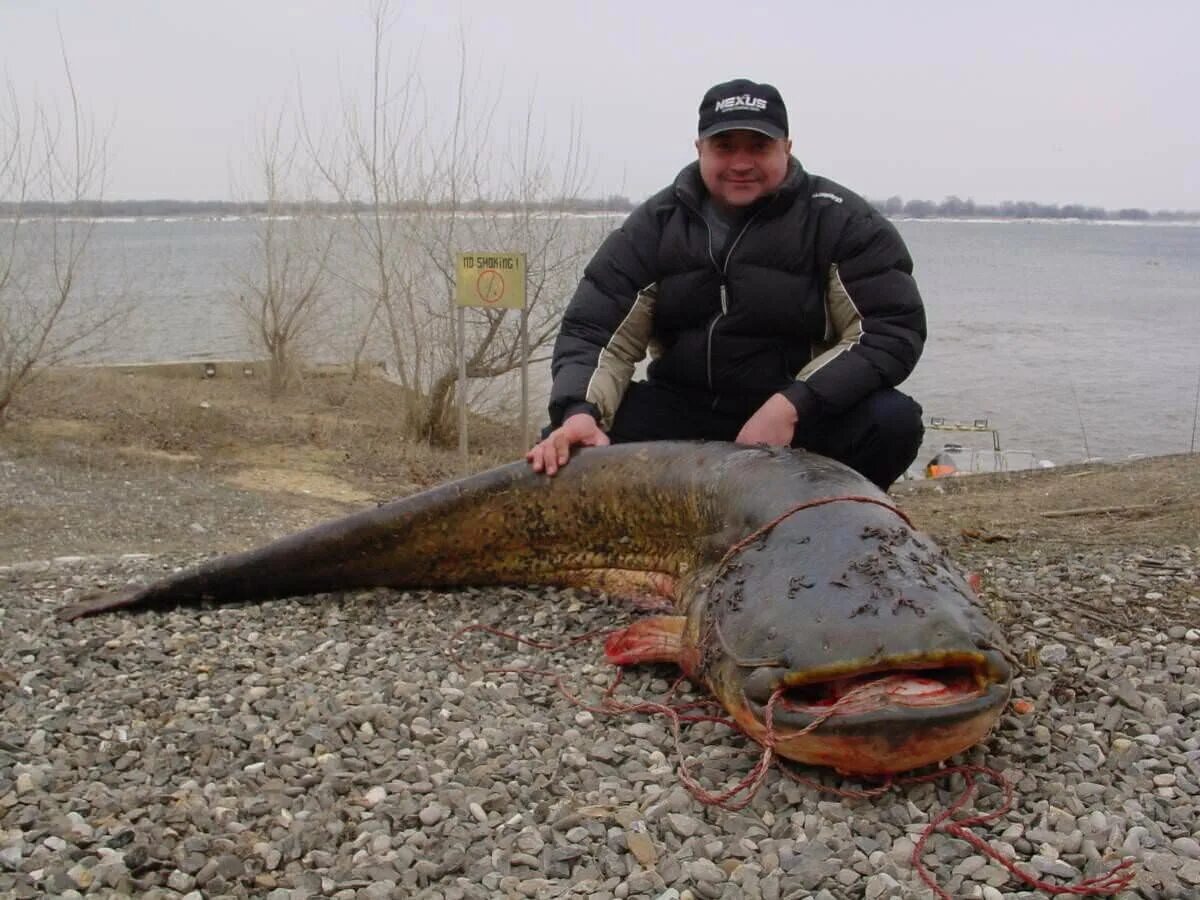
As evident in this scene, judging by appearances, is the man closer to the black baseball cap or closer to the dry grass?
the black baseball cap

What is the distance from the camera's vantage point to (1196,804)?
2.72m

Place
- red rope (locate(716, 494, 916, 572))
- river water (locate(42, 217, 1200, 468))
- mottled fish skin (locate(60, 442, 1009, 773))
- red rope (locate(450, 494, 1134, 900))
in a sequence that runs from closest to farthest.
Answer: red rope (locate(450, 494, 1134, 900)), mottled fish skin (locate(60, 442, 1009, 773)), red rope (locate(716, 494, 916, 572)), river water (locate(42, 217, 1200, 468))

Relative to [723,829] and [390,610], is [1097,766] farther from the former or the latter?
[390,610]

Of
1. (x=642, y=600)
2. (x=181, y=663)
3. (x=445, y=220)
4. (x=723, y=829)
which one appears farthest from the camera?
(x=445, y=220)

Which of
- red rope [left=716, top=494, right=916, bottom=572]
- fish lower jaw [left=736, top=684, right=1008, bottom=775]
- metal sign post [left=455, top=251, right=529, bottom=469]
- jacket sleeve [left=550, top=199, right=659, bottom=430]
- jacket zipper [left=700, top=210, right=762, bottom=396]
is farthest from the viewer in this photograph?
metal sign post [left=455, top=251, right=529, bottom=469]

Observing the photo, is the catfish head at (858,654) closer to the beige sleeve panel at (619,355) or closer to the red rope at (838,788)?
the red rope at (838,788)

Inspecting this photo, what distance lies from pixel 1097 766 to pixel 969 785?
398mm

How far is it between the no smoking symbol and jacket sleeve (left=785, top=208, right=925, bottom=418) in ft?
17.3

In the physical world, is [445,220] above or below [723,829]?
above

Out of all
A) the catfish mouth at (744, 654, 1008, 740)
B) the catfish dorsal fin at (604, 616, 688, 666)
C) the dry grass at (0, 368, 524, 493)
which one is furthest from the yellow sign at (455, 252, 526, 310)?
the catfish mouth at (744, 654, 1008, 740)

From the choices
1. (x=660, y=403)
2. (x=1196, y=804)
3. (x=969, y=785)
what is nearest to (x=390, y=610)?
(x=660, y=403)

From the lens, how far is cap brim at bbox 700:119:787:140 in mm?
4500

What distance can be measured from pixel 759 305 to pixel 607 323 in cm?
70

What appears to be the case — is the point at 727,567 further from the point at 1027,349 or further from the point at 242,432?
the point at 1027,349
